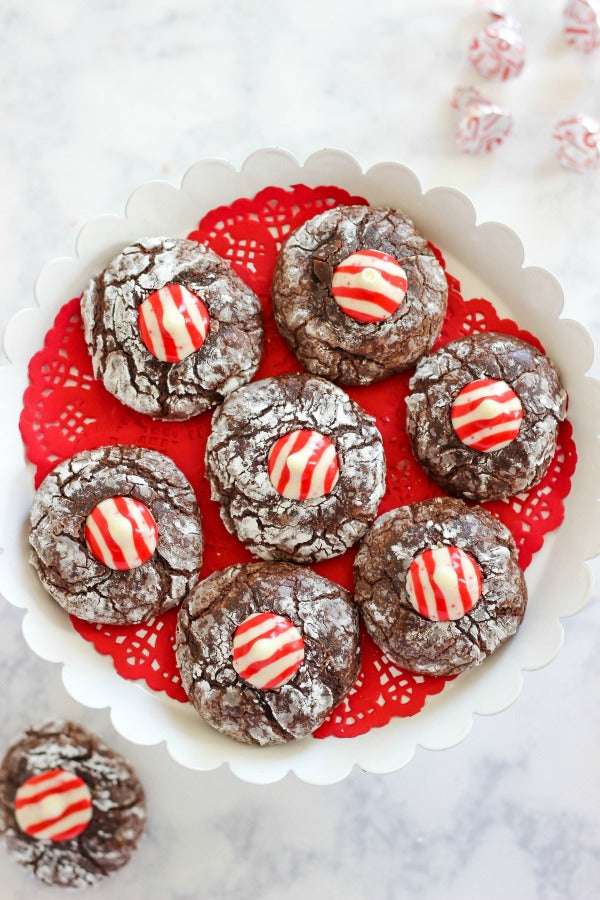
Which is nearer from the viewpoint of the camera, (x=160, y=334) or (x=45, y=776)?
(x=160, y=334)

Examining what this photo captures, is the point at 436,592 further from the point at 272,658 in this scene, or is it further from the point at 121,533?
the point at 121,533

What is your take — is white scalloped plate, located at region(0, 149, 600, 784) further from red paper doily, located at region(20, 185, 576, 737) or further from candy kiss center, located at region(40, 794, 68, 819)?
candy kiss center, located at region(40, 794, 68, 819)

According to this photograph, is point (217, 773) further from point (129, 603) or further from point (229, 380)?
point (229, 380)

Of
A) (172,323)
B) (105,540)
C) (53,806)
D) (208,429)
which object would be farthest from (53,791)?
(172,323)

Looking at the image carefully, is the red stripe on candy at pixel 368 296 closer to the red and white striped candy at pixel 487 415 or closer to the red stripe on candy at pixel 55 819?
the red and white striped candy at pixel 487 415

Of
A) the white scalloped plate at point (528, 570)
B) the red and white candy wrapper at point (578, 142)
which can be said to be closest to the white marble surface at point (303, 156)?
the red and white candy wrapper at point (578, 142)

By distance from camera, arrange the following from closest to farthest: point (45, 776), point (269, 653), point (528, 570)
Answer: point (269, 653), point (528, 570), point (45, 776)

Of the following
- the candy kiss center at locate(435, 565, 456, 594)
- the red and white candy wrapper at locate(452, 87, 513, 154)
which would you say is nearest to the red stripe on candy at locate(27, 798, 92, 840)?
the candy kiss center at locate(435, 565, 456, 594)
